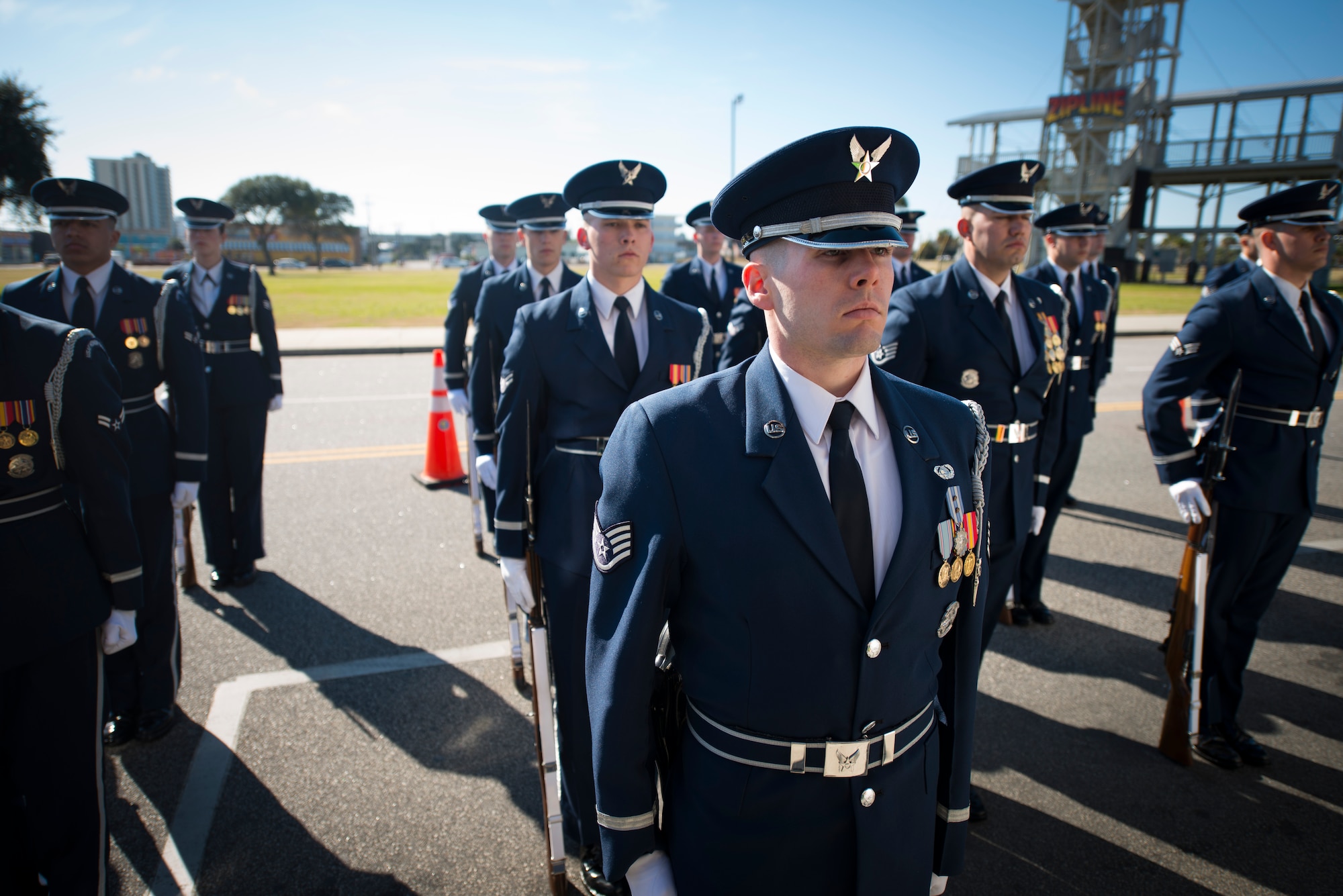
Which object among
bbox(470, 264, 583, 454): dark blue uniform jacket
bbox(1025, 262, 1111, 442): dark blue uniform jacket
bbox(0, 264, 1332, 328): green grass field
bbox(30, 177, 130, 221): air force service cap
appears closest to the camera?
bbox(30, 177, 130, 221): air force service cap

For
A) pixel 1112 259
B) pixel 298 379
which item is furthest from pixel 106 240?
pixel 1112 259

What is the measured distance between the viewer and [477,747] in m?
3.54

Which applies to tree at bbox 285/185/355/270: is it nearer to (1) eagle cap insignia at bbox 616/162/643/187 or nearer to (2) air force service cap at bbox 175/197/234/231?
(2) air force service cap at bbox 175/197/234/231

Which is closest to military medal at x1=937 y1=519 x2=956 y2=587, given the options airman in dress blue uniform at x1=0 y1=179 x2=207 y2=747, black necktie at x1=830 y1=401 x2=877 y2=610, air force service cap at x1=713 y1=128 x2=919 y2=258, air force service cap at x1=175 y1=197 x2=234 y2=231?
black necktie at x1=830 y1=401 x2=877 y2=610

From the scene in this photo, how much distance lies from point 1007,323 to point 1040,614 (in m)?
2.32

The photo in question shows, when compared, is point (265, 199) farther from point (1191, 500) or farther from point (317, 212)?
point (1191, 500)

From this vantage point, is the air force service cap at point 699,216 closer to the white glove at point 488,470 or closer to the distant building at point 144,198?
the white glove at point 488,470

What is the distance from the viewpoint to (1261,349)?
3.48 metres

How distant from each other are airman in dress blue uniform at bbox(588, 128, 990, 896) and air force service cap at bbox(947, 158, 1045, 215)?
1.99 m

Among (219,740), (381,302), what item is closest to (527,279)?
(219,740)

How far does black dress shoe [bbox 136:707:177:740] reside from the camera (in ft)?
11.7

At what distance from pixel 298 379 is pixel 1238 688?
42.8 feet

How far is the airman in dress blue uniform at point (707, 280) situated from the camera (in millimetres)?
7887

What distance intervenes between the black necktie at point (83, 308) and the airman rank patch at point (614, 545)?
12.2 ft
